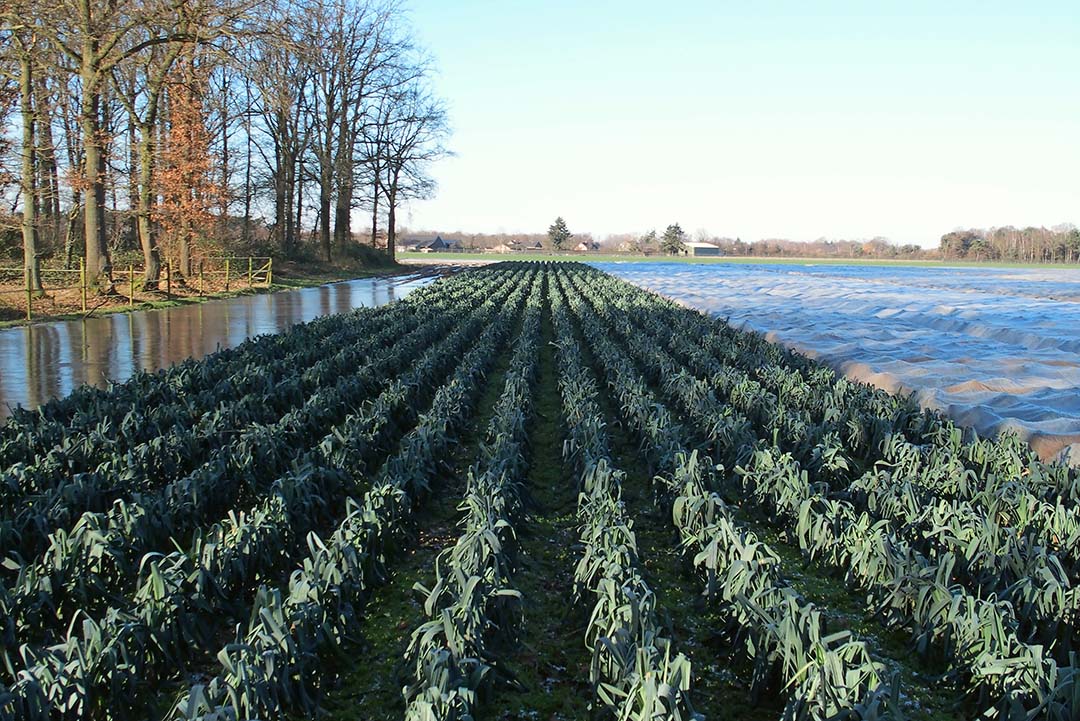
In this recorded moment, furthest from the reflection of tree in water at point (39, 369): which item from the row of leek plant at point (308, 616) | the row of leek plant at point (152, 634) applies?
the row of leek plant at point (152, 634)

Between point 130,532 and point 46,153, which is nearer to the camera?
point 130,532

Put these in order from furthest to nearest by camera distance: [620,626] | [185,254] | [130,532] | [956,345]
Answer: [185,254], [956,345], [130,532], [620,626]

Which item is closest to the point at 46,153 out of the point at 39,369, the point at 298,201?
the point at 39,369

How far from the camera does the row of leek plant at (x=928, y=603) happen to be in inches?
120

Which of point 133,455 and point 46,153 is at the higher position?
point 46,153

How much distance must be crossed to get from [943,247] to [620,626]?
119851mm

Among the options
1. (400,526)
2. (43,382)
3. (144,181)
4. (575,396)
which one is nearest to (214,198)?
(144,181)

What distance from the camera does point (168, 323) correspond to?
18.5 metres

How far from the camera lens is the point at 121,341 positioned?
1520cm

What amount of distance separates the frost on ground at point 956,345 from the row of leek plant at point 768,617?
438 centimetres

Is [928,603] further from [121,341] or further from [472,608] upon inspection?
[121,341]

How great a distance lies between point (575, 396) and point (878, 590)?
4.13 m

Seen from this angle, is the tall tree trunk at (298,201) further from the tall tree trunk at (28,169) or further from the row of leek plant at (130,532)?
the row of leek plant at (130,532)

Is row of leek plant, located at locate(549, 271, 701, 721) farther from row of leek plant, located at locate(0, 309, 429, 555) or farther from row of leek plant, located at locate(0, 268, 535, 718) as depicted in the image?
row of leek plant, located at locate(0, 309, 429, 555)
